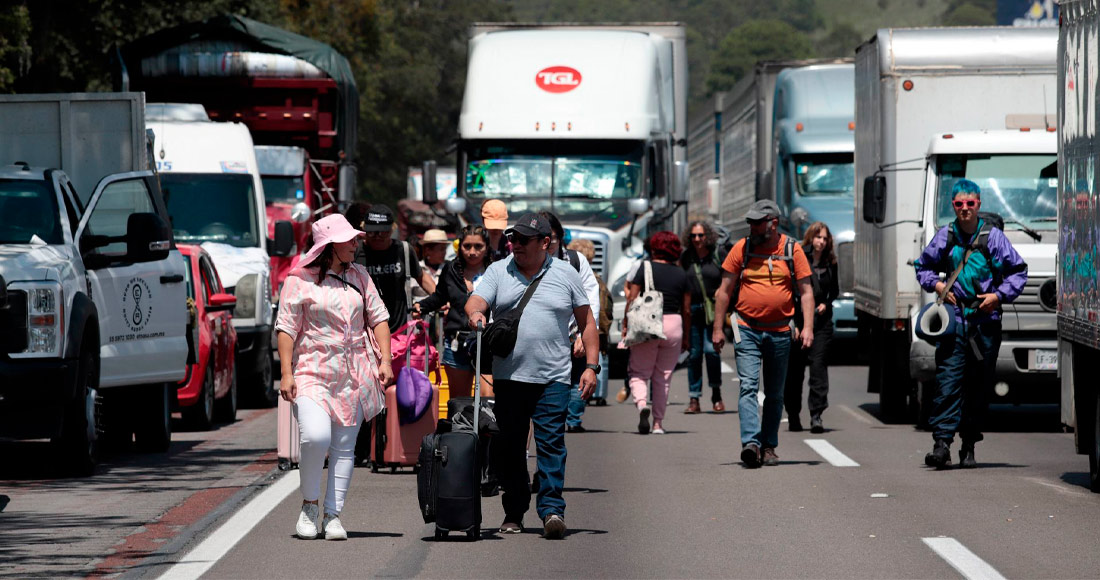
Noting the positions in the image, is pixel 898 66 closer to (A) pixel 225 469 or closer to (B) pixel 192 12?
(A) pixel 225 469

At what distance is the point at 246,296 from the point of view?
1925 centimetres

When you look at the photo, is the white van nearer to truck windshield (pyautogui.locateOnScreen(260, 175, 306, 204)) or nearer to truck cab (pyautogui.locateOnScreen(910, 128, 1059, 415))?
truck windshield (pyautogui.locateOnScreen(260, 175, 306, 204))

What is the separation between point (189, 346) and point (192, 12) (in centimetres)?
2536

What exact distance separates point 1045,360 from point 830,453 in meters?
2.39

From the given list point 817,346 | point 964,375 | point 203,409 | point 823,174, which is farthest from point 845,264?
point 964,375

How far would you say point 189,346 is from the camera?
14930 millimetres

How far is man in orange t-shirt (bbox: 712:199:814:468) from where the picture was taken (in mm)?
12914

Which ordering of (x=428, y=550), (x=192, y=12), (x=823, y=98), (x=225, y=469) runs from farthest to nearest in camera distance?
(x=192, y=12), (x=823, y=98), (x=225, y=469), (x=428, y=550)

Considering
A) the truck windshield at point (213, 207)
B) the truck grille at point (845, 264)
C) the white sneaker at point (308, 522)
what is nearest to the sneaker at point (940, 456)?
the white sneaker at point (308, 522)

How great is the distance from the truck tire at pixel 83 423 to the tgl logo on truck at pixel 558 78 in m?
10.5

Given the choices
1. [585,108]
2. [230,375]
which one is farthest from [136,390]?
[585,108]

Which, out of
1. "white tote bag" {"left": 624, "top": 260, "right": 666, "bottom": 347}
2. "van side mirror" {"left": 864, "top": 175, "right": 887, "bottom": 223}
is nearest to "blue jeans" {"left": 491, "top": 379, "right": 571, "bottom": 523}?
"white tote bag" {"left": 624, "top": 260, "right": 666, "bottom": 347}

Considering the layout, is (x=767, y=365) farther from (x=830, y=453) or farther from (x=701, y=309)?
(x=701, y=309)

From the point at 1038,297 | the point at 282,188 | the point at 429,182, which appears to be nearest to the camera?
the point at 1038,297
